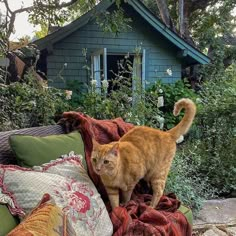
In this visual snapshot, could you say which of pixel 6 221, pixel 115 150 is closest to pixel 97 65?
pixel 115 150

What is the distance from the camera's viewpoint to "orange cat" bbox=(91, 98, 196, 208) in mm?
1929

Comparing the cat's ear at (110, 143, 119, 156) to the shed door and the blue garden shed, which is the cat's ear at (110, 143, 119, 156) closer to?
the blue garden shed

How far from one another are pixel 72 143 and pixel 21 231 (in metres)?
1.01

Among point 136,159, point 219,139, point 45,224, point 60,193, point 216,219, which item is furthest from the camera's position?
point 219,139

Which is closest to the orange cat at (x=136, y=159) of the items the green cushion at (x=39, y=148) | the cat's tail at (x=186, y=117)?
the cat's tail at (x=186, y=117)

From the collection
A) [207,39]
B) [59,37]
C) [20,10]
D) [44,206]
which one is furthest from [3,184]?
[207,39]

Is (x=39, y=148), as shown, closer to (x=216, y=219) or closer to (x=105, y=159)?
(x=105, y=159)

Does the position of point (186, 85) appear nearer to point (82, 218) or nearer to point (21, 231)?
point (82, 218)

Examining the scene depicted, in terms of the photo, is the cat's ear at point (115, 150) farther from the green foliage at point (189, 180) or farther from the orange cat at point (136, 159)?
the green foliage at point (189, 180)

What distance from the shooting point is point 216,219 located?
9.93ft

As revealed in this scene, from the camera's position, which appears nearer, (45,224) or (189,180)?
(45,224)

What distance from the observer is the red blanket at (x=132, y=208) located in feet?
5.66

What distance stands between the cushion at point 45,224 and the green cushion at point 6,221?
0.67 feet

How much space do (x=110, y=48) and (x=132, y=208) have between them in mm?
5417
